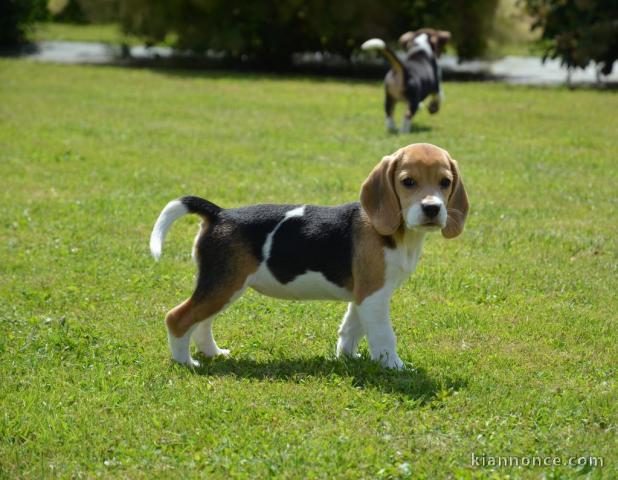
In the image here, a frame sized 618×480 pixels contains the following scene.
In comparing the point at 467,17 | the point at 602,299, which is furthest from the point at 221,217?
the point at 467,17

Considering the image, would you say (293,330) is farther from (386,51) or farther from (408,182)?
(386,51)

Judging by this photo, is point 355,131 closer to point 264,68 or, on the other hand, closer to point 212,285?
point 212,285

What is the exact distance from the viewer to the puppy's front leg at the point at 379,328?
4.94 metres

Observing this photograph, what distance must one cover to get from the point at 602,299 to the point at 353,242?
7.80 ft

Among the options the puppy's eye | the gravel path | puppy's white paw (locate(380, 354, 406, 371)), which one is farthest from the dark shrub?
puppy's white paw (locate(380, 354, 406, 371))

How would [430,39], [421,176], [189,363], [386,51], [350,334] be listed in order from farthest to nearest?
[430,39], [386,51], [350,334], [189,363], [421,176]

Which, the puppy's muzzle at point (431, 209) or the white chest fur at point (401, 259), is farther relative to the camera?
the white chest fur at point (401, 259)

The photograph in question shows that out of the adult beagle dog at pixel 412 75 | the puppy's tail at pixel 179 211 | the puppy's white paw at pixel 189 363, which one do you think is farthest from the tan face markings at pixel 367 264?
the adult beagle dog at pixel 412 75

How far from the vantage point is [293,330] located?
5.86 meters

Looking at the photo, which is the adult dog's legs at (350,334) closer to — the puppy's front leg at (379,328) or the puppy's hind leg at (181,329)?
the puppy's front leg at (379,328)

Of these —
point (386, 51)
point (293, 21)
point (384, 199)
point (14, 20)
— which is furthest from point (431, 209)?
point (14, 20)

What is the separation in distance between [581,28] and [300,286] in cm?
1590

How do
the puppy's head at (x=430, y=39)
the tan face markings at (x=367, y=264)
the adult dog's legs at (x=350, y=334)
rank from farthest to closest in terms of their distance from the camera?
the puppy's head at (x=430, y=39)
the adult dog's legs at (x=350, y=334)
the tan face markings at (x=367, y=264)

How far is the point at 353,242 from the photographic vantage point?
16.5ft
